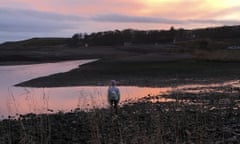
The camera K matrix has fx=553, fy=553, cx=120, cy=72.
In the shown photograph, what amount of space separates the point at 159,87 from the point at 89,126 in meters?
18.1

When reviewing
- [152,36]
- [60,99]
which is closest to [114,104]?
[60,99]

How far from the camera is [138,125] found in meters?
16.2

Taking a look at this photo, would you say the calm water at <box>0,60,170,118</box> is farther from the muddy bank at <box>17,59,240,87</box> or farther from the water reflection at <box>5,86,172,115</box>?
the muddy bank at <box>17,59,240,87</box>

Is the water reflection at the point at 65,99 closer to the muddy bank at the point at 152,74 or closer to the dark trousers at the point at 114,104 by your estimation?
the dark trousers at the point at 114,104

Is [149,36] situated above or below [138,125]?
below

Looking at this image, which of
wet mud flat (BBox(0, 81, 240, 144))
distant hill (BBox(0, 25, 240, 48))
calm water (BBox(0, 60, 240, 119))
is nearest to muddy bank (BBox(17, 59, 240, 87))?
calm water (BBox(0, 60, 240, 119))

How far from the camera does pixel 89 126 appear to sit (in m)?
17.0

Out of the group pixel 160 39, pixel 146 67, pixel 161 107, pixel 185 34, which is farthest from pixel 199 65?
pixel 185 34

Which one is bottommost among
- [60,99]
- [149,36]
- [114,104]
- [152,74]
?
[149,36]

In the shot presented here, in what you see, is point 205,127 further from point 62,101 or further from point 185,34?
point 185,34

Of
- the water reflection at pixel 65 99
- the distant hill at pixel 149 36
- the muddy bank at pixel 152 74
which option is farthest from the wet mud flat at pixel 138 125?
the distant hill at pixel 149 36

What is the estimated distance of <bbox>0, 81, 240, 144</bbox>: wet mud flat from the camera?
13469 millimetres

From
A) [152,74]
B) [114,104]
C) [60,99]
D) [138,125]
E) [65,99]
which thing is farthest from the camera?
[152,74]

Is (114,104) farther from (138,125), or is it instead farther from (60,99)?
(60,99)
